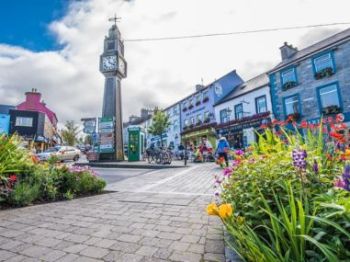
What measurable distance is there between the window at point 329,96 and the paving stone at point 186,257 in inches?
702

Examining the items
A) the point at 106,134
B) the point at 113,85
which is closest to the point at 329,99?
the point at 113,85

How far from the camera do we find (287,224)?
1494 millimetres

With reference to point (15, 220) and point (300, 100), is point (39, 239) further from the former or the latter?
point (300, 100)

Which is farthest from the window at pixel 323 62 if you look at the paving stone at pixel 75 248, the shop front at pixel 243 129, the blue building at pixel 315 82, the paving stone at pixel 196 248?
the paving stone at pixel 75 248

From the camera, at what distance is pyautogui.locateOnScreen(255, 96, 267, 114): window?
2080 cm

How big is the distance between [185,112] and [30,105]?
83.9ft

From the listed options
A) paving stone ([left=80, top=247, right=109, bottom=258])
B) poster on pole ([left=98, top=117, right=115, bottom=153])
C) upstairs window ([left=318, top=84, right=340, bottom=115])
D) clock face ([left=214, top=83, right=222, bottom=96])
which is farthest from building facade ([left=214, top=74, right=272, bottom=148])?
paving stone ([left=80, top=247, right=109, bottom=258])

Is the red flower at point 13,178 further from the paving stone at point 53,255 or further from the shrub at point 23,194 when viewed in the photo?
the paving stone at point 53,255

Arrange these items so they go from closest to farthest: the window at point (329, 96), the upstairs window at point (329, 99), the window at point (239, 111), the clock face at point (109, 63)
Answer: the upstairs window at point (329, 99)
the window at point (329, 96)
the clock face at point (109, 63)
the window at point (239, 111)

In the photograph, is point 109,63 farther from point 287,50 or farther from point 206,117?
point 287,50

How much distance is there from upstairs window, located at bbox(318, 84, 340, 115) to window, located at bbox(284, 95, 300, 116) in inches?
71.3

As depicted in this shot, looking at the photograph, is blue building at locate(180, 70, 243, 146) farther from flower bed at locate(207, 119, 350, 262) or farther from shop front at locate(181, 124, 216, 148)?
flower bed at locate(207, 119, 350, 262)

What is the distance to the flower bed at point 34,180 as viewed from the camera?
13.8 ft

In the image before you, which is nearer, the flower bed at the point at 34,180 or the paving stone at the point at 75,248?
the paving stone at the point at 75,248
